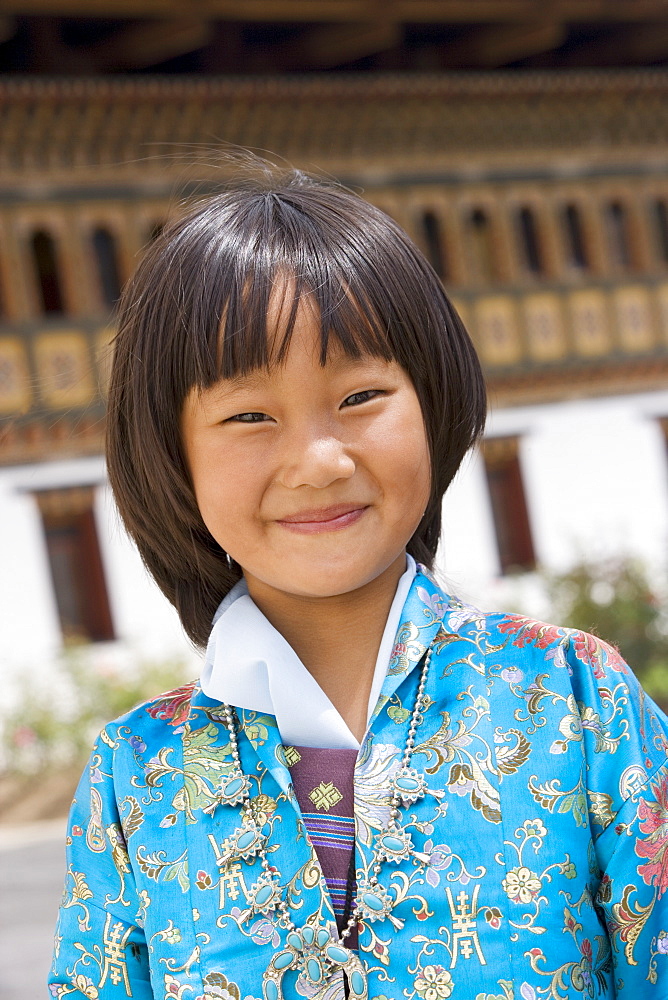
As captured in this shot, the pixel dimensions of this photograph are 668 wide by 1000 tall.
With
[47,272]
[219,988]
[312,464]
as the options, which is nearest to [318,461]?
[312,464]

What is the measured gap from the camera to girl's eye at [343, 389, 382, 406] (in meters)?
1.11

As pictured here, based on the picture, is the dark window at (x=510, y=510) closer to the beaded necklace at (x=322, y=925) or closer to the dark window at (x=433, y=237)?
the dark window at (x=433, y=237)

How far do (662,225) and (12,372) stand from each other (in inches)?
264

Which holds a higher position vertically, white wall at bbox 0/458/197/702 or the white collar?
the white collar

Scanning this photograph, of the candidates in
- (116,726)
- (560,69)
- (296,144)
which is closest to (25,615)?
(296,144)

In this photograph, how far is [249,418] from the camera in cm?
112

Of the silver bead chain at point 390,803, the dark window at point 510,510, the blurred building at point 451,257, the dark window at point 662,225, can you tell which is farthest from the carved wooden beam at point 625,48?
the silver bead chain at point 390,803

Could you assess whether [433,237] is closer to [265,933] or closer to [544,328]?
[544,328]

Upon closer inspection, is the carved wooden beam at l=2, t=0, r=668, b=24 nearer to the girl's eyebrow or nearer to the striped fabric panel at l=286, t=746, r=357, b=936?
the girl's eyebrow

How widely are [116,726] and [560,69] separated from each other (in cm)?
1276

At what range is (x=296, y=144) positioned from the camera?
35.9ft

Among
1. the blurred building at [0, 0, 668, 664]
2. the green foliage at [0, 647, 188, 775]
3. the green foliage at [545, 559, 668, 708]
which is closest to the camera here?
the green foliage at [545, 559, 668, 708]

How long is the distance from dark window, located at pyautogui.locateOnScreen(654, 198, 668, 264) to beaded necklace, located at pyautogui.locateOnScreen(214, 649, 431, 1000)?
12.2 m

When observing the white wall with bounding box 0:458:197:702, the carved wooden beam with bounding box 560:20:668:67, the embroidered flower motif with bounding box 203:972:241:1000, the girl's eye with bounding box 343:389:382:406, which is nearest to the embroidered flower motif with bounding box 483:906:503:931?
the embroidered flower motif with bounding box 203:972:241:1000
